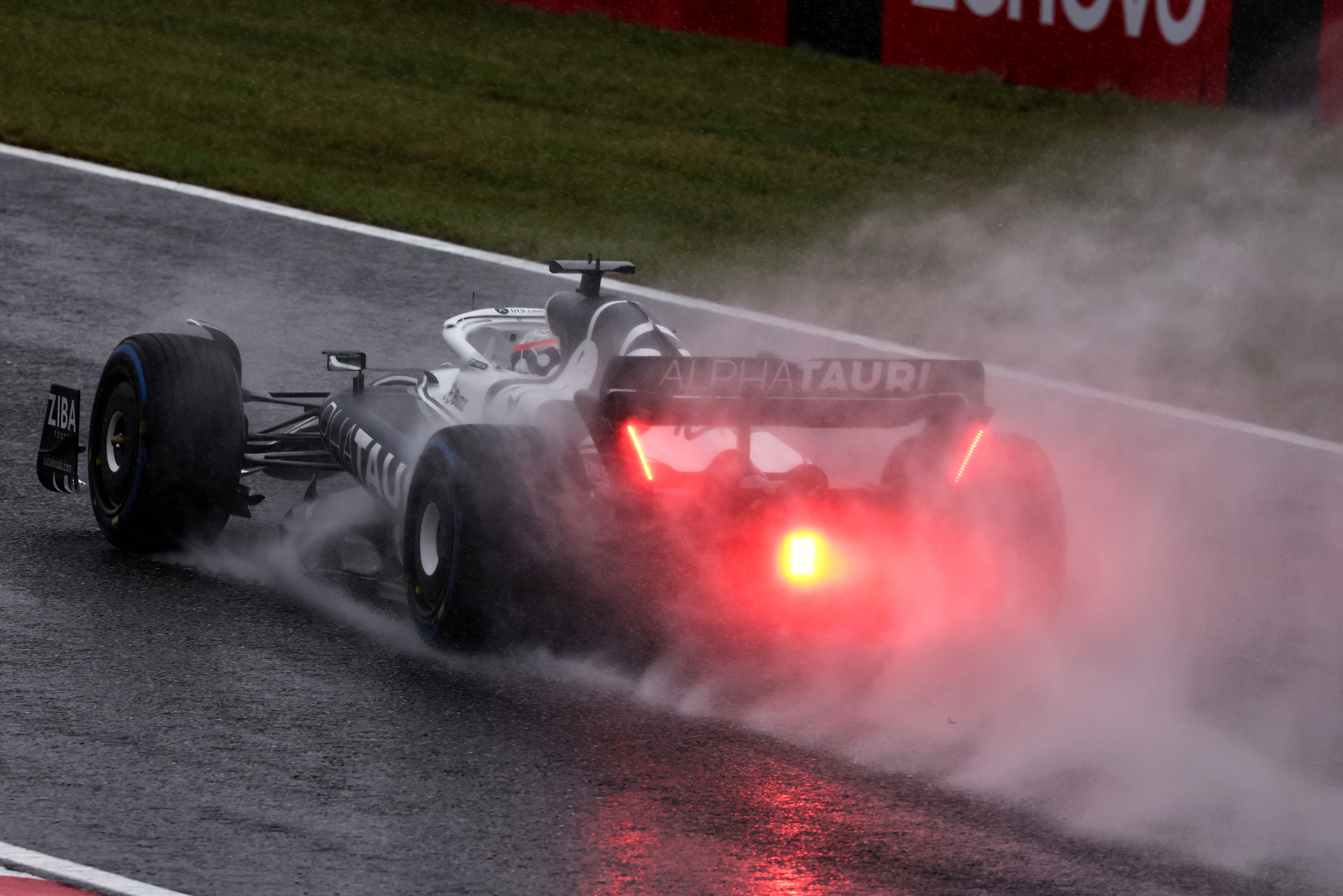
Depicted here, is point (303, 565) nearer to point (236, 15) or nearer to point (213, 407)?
point (213, 407)

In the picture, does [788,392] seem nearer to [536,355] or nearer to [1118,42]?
[536,355]

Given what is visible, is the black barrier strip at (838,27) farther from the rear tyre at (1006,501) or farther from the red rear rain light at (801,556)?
the red rear rain light at (801,556)

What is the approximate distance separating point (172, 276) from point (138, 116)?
12.4 feet

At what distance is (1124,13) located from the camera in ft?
47.4

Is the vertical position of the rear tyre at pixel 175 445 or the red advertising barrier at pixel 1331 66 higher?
the red advertising barrier at pixel 1331 66

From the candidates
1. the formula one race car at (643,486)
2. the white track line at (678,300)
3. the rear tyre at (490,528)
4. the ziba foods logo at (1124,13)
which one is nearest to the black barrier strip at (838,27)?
the ziba foods logo at (1124,13)

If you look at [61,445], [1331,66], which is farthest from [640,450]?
[1331,66]

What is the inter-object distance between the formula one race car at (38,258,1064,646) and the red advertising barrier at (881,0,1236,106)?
349 inches

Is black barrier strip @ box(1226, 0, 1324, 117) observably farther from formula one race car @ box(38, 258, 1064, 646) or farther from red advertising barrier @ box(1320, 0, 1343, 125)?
formula one race car @ box(38, 258, 1064, 646)

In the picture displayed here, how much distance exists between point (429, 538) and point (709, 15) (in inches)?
468

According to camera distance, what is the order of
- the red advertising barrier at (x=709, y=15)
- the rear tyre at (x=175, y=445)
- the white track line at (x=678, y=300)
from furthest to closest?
the red advertising barrier at (x=709, y=15)
the white track line at (x=678, y=300)
the rear tyre at (x=175, y=445)

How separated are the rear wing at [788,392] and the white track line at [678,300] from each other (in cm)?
218

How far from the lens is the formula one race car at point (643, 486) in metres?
5.56

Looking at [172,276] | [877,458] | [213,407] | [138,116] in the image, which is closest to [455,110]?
[138,116]
